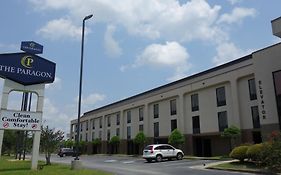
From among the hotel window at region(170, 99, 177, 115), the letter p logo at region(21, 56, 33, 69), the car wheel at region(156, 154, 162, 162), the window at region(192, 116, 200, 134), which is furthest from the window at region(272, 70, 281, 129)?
the hotel window at region(170, 99, 177, 115)

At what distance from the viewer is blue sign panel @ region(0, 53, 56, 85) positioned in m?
20.5

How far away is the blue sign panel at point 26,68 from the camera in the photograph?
2049cm

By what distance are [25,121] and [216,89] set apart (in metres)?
24.3

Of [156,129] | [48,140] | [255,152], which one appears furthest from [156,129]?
[255,152]

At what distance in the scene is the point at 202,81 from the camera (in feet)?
130

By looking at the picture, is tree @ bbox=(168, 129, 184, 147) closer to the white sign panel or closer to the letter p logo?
the white sign panel

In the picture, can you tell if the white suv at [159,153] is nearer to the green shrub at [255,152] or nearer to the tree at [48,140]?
the tree at [48,140]

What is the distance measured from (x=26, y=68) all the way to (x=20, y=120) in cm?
351

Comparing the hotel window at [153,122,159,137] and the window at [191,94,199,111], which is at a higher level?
the window at [191,94,199,111]

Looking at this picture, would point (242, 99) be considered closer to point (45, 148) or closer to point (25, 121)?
point (45, 148)

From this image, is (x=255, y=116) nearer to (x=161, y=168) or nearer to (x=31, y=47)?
(x=161, y=168)

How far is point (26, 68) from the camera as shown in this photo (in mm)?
21266

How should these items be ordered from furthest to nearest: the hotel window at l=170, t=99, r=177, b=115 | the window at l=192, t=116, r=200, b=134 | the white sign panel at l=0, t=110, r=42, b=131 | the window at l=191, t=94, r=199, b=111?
1. the hotel window at l=170, t=99, r=177, b=115
2. the window at l=191, t=94, r=199, b=111
3. the window at l=192, t=116, r=200, b=134
4. the white sign panel at l=0, t=110, r=42, b=131

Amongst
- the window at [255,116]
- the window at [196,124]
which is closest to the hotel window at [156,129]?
the window at [196,124]
